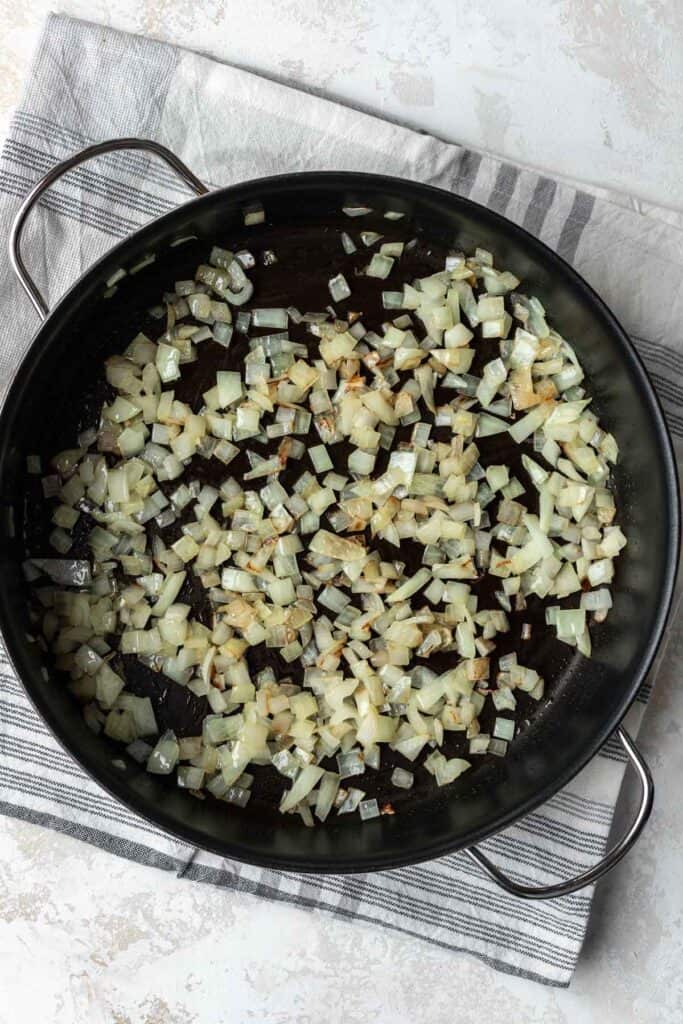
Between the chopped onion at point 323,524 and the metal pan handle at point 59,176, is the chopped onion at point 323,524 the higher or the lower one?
the lower one

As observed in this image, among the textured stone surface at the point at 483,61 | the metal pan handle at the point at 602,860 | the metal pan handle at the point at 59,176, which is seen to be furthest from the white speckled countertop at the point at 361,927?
the metal pan handle at the point at 59,176

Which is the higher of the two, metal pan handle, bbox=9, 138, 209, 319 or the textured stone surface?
the textured stone surface

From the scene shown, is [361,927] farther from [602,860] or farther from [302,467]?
[302,467]

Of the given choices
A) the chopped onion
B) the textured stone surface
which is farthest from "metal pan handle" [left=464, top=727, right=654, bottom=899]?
the textured stone surface

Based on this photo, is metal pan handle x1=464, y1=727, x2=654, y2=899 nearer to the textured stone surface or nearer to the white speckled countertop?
the white speckled countertop

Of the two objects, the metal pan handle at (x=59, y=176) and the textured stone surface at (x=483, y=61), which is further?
the textured stone surface at (x=483, y=61)

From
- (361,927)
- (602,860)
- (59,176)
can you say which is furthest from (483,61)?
(361,927)

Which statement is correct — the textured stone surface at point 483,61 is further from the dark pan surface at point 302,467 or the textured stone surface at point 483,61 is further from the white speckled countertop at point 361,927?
the dark pan surface at point 302,467
